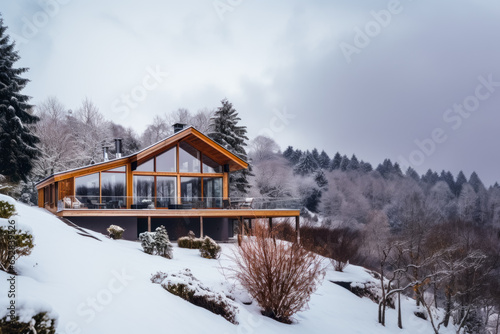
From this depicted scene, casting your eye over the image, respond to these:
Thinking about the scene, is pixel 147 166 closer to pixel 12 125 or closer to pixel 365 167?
pixel 12 125

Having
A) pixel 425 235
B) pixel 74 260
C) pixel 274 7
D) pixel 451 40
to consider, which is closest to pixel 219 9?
pixel 274 7

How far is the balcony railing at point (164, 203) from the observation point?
20233 millimetres

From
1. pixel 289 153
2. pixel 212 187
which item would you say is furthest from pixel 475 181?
pixel 212 187

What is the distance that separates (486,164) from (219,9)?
→ 48173mm

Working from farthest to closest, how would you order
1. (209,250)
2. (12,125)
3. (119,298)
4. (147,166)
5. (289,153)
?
(289,153)
(12,125)
(147,166)
(209,250)
(119,298)

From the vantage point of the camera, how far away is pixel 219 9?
13969mm

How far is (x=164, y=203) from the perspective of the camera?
22.1 meters

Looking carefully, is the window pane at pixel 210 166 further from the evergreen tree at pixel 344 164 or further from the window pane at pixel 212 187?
the evergreen tree at pixel 344 164

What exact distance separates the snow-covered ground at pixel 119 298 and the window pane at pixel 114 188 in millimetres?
8251

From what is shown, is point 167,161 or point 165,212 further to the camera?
point 167,161

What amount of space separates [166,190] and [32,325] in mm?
18275

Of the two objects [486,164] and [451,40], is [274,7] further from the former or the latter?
[486,164]

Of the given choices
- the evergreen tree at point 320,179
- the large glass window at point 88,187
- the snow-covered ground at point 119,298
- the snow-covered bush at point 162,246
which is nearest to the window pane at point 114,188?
the large glass window at point 88,187

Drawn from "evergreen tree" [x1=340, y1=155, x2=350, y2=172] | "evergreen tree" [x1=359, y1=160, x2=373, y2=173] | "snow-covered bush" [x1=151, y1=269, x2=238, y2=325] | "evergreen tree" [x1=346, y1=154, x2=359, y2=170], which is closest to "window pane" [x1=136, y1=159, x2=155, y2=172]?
"snow-covered bush" [x1=151, y1=269, x2=238, y2=325]
